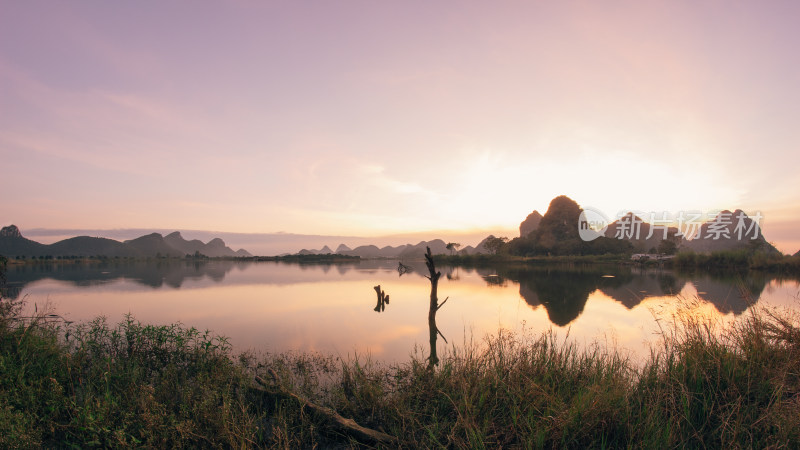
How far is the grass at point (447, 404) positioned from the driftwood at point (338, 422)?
0.11 m

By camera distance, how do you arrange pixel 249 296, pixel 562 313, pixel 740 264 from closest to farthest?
pixel 562 313 < pixel 249 296 < pixel 740 264

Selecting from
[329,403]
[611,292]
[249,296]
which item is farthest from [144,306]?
[611,292]

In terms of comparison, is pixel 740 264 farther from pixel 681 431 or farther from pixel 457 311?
pixel 681 431

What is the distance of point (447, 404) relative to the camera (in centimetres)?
489

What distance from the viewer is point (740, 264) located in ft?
139

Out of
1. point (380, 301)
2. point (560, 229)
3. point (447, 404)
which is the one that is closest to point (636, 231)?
point (560, 229)

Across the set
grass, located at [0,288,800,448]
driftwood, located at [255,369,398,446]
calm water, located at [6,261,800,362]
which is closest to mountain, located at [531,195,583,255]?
calm water, located at [6,261,800,362]

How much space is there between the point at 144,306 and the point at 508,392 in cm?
1968

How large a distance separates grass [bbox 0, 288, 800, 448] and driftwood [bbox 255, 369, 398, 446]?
11 cm

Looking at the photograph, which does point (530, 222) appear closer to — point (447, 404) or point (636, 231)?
point (636, 231)

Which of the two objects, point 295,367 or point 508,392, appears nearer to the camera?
point 508,392

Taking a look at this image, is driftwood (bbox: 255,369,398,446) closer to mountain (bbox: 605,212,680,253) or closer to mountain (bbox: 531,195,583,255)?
mountain (bbox: 531,195,583,255)

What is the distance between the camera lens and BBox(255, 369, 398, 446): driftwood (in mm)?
4184

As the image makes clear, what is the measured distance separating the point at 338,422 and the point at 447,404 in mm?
1496
